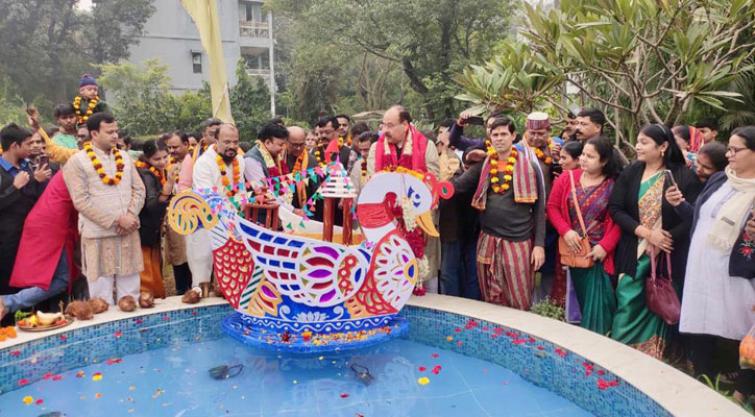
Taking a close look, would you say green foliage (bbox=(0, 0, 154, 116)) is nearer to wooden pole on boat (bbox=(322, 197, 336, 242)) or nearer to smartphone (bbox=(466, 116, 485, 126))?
smartphone (bbox=(466, 116, 485, 126))

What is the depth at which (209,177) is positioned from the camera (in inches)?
184

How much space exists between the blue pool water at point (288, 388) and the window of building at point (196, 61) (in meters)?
26.0

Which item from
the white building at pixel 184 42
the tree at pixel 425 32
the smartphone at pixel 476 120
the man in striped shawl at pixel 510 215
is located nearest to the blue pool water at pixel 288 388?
the man in striped shawl at pixel 510 215

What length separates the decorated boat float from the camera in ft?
12.4

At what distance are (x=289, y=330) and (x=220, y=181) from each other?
1.48 metres

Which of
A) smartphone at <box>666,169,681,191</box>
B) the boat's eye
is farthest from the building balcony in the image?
smartphone at <box>666,169,681,191</box>

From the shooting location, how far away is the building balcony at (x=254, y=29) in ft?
95.6

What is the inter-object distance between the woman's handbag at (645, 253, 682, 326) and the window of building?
2724 centimetres

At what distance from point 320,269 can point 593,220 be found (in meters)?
1.89

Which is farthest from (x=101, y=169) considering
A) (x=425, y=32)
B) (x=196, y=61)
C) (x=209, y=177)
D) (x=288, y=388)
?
(x=196, y=61)

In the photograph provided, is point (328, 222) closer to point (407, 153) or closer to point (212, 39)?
point (407, 153)

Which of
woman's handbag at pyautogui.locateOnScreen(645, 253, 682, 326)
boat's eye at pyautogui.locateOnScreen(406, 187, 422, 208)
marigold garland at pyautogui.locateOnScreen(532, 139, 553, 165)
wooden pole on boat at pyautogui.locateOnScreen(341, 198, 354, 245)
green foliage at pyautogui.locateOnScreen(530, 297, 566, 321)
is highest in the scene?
marigold garland at pyautogui.locateOnScreen(532, 139, 553, 165)

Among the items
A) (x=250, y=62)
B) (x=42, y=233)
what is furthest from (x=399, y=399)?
(x=250, y=62)

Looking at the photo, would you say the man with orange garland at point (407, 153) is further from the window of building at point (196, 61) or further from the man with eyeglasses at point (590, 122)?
the window of building at point (196, 61)
